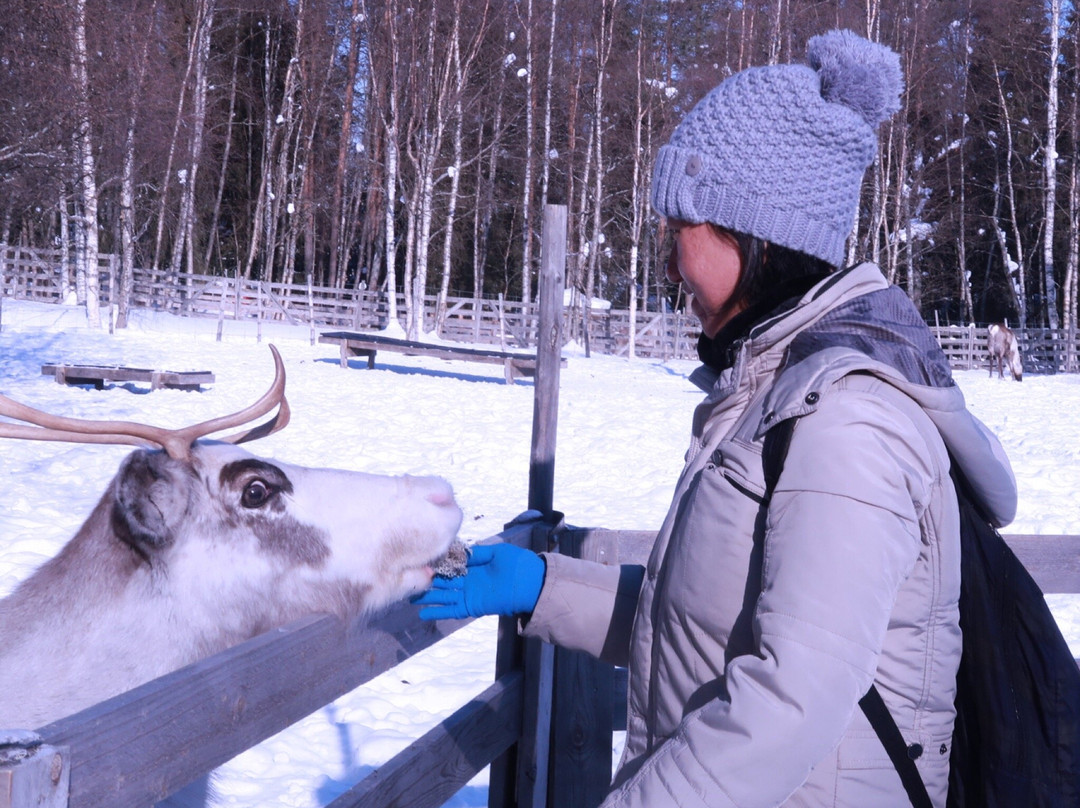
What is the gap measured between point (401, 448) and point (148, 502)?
26.2 ft

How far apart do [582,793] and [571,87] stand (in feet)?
78.2

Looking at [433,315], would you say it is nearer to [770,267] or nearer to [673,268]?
[673,268]

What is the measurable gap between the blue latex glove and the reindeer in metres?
0.05

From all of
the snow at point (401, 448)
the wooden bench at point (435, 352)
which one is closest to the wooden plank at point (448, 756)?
the snow at point (401, 448)

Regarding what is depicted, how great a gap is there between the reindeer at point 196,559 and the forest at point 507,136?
13685 millimetres

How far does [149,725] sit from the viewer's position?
4.37ft

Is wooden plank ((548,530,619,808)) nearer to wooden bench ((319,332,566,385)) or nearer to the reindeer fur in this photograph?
the reindeer fur

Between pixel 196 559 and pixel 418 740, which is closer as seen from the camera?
pixel 196 559

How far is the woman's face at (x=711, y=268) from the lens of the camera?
1.47 m

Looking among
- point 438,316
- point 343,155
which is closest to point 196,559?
point 438,316

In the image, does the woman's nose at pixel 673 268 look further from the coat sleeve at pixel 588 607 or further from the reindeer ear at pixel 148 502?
the reindeer ear at pixel 148 502

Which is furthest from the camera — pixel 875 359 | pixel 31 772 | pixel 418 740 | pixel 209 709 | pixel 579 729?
pixel 579 729

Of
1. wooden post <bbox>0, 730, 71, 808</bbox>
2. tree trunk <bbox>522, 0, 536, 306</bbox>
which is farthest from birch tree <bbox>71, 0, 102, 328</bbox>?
wooden post <bbox>0, 730, 71, 808</bbox>

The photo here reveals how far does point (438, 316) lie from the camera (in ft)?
80.1
